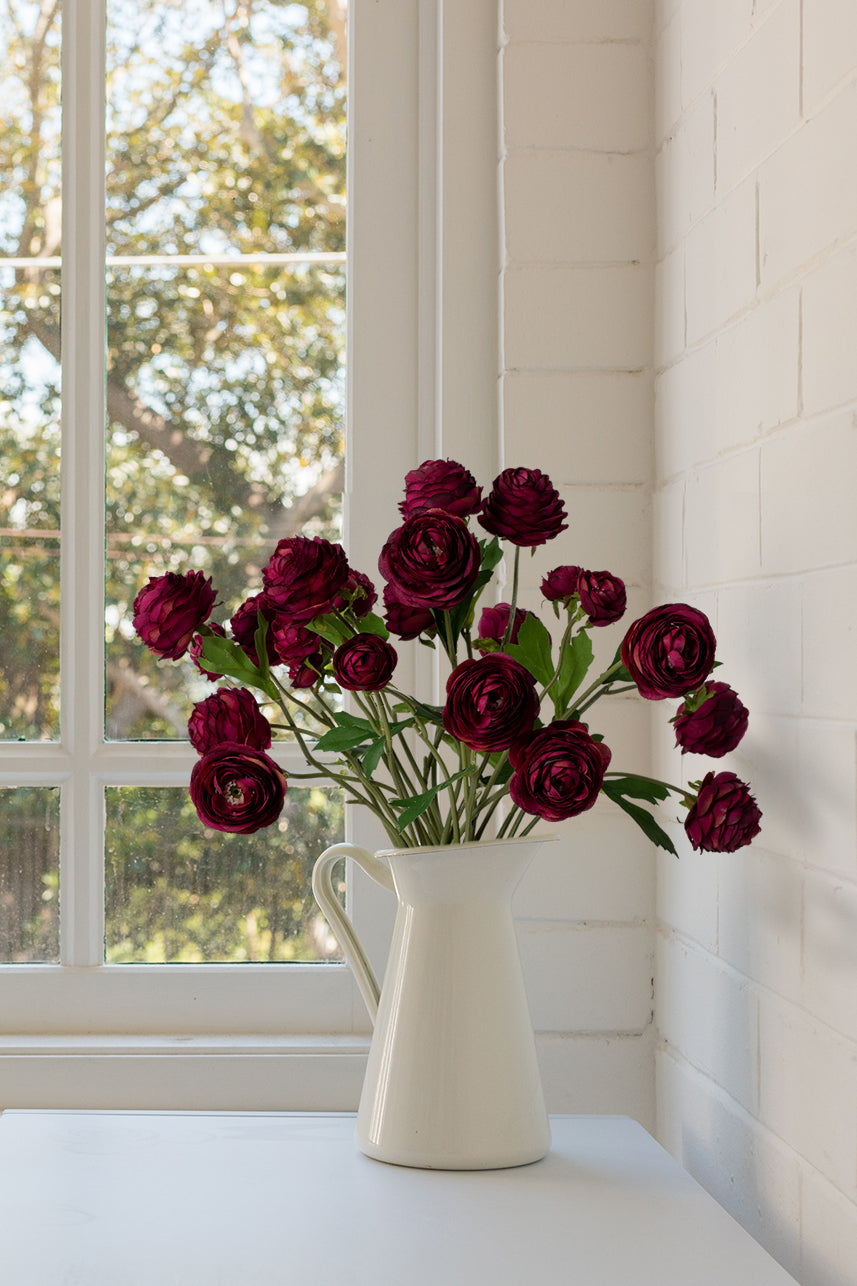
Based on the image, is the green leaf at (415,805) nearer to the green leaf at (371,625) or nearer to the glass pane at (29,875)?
the green leaf at (371,625)

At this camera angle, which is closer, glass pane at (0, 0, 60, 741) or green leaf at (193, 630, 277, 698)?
green leaf at (193, 630, 277, 698)

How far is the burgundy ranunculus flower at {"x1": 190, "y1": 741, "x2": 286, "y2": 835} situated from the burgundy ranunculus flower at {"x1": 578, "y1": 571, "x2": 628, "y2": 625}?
25 centimetres

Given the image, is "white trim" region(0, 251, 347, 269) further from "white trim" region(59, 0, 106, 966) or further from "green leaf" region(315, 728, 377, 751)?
"green leaf" region(315, 728, 377, 751)

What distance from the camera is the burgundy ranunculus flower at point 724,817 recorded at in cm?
82

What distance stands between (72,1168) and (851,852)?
61 cm

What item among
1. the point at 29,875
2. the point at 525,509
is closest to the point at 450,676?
the point at 525,509

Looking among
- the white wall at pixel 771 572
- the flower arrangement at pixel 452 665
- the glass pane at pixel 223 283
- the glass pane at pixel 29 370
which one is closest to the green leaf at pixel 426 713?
the flower arrangement at pixel 452 665

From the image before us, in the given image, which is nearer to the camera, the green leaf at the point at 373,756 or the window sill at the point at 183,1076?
the green leaf at the point at 373,756

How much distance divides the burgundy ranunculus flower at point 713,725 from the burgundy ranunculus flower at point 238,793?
0.28 metres

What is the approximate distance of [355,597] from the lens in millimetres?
858

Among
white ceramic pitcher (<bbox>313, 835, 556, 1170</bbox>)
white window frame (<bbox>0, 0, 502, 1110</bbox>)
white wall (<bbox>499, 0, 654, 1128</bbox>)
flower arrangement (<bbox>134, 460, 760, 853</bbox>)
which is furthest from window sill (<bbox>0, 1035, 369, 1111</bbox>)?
flower arrangement (<bbox>134, 460, 760, 853</bbox>)

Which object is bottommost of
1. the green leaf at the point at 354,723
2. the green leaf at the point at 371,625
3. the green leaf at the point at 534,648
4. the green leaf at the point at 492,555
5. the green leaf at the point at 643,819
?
the green leaf at the point at 643,819

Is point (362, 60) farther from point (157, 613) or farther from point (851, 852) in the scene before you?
point (851, 852)

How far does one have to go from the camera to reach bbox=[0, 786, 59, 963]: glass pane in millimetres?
1279
